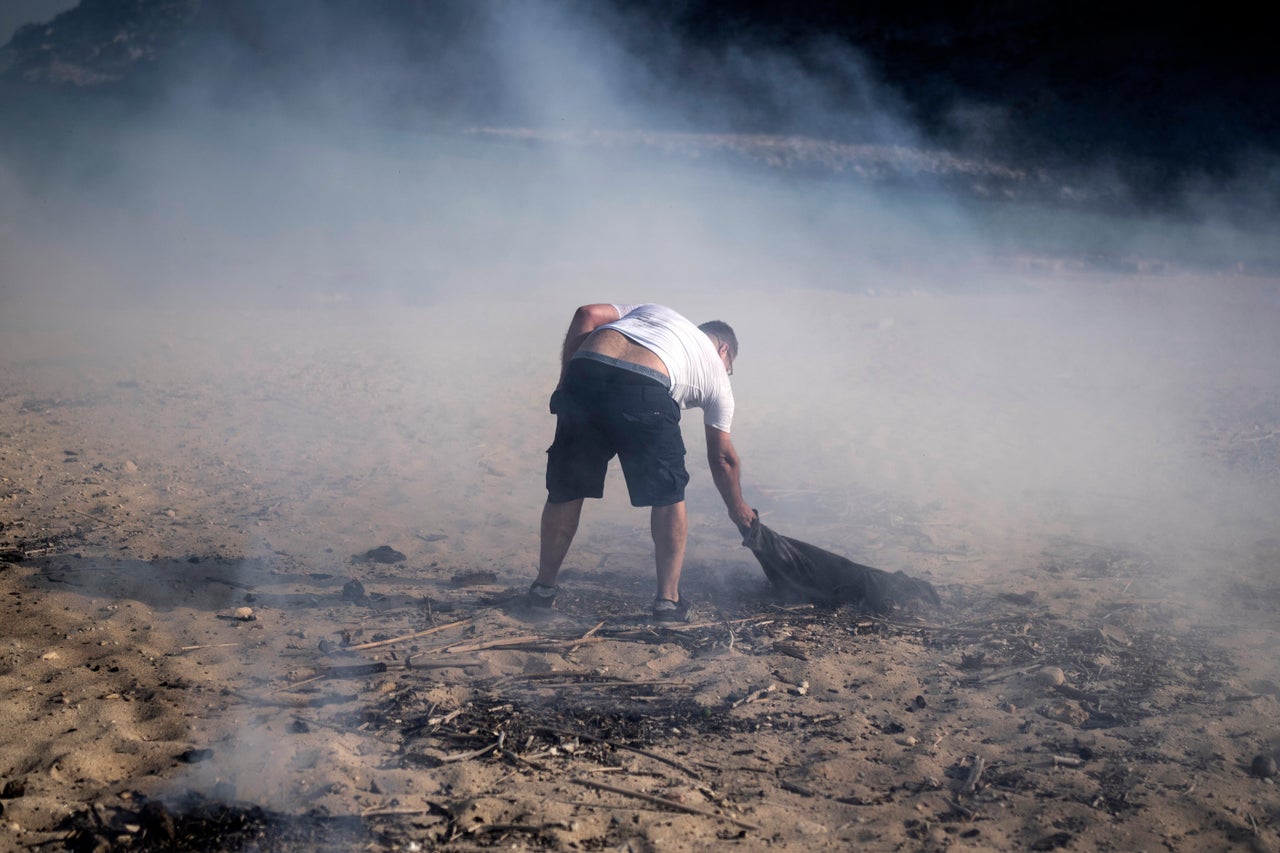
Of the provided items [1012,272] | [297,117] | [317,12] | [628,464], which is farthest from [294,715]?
[317,12]

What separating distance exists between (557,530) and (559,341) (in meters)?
4.15

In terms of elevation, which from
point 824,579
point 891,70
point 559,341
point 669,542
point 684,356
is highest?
point 891,70

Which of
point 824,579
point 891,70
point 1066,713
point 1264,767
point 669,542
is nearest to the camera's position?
point 1264,767

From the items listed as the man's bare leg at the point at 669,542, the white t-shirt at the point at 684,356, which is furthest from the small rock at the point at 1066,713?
the white t-shirt at the point at 684,356

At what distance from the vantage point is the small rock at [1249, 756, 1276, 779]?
2.35 metres

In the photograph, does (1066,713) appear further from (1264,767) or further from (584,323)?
(584,323)

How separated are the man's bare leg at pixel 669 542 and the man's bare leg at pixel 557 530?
0.31 meters

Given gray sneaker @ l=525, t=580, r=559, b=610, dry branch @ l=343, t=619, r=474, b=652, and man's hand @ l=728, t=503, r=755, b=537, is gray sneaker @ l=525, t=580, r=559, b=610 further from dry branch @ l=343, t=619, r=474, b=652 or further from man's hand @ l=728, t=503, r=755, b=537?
man's hand @ l=728, t=503, r=755, b=537

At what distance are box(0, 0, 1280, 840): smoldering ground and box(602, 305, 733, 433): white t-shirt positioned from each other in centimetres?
89

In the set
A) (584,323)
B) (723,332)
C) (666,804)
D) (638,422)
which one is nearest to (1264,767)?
(666,804)

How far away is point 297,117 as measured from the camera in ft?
36.3

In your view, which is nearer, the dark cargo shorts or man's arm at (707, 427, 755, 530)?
the dark cargo shorts

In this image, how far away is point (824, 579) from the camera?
3496 millimetres

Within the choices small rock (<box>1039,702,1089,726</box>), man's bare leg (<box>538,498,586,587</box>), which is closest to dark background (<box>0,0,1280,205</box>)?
man's bare leg (<box>538,498,586,587</box>)
